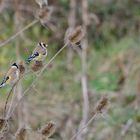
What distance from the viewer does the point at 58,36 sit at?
434cm

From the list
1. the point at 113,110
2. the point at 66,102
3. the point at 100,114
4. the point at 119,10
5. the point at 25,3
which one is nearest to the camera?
the point at 100,114

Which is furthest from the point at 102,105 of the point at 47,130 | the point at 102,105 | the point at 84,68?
the point at 84,68

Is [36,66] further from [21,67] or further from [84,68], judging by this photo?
[84,68]

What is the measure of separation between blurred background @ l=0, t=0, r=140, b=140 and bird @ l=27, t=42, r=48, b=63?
1.48 m

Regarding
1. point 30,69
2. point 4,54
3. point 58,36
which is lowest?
point 30,69

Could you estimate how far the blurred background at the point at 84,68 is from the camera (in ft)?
10.3

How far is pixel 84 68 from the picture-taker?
3.36m

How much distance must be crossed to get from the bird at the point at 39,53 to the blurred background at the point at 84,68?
4.87ft

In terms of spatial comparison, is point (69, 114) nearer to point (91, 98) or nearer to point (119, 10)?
point (91, 98)

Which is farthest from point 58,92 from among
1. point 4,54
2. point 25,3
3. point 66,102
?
point 25,3

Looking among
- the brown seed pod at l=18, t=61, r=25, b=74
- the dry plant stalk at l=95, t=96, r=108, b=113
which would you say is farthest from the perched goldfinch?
the dry plant stalk at l=95, t=96, r=108, b=113

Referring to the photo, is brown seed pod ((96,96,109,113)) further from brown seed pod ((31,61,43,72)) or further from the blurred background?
the blurred background

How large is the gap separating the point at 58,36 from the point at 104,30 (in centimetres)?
40

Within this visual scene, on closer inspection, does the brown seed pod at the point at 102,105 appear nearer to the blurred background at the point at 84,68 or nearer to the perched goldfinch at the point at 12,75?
the perched goldfinch at the point at 12,75
